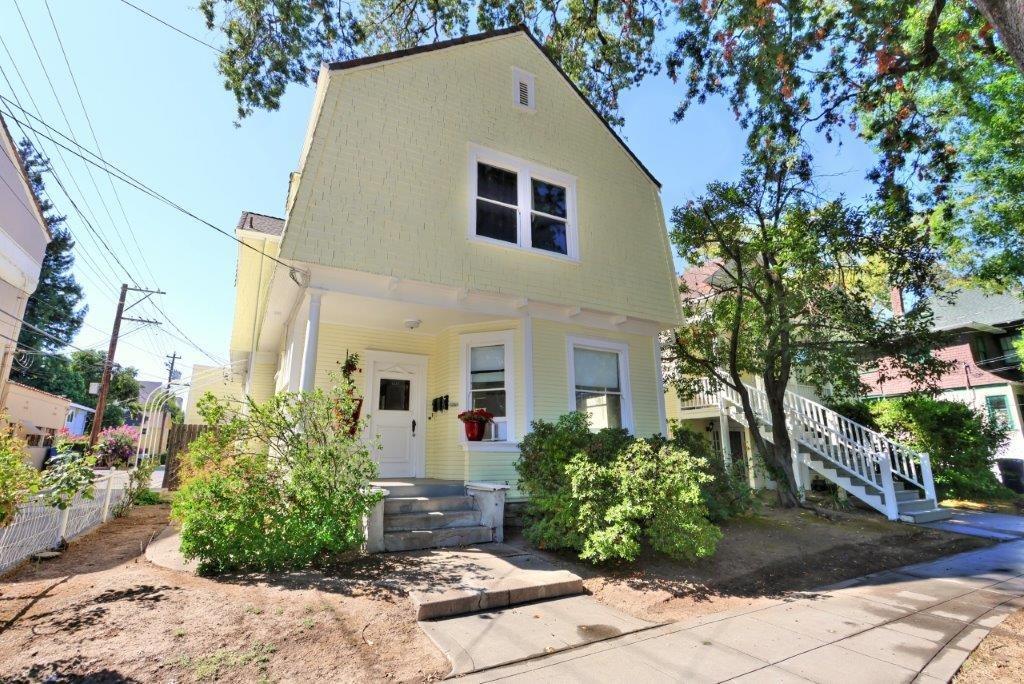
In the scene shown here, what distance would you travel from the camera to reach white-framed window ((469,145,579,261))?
8227 mm

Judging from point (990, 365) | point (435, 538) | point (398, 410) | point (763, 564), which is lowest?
point (763, 564)

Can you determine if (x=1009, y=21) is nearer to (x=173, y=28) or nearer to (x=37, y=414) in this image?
(x=173, y=28)

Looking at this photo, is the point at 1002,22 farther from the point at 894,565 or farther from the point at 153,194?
the point at 153,194

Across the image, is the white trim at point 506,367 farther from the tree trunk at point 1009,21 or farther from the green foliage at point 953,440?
the green foliage at point 953,440

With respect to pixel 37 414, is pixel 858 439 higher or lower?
lower

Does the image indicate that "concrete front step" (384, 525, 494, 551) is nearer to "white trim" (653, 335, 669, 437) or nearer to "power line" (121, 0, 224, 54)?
"white trim" (653, 335, 669, 437)

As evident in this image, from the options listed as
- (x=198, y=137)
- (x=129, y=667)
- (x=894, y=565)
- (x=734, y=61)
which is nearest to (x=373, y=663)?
(x=129, y=667)

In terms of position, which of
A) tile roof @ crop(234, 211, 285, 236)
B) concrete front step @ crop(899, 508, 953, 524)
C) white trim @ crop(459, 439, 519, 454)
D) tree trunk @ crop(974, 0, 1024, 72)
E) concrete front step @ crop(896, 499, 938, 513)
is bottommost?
concrete front step @ crop(899, 508, 953, 524)

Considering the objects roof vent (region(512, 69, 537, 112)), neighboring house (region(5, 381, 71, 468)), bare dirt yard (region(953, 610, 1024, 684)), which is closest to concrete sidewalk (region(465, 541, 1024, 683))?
bare dirt yard (region(953, 610, 1024, 684))

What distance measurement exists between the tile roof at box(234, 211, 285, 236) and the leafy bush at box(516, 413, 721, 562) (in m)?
6.45

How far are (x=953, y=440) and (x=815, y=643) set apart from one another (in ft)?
43.3

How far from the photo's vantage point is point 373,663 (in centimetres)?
335

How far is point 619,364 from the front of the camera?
946 centimetres

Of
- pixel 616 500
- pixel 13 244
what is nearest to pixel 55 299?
pixel 13 244
